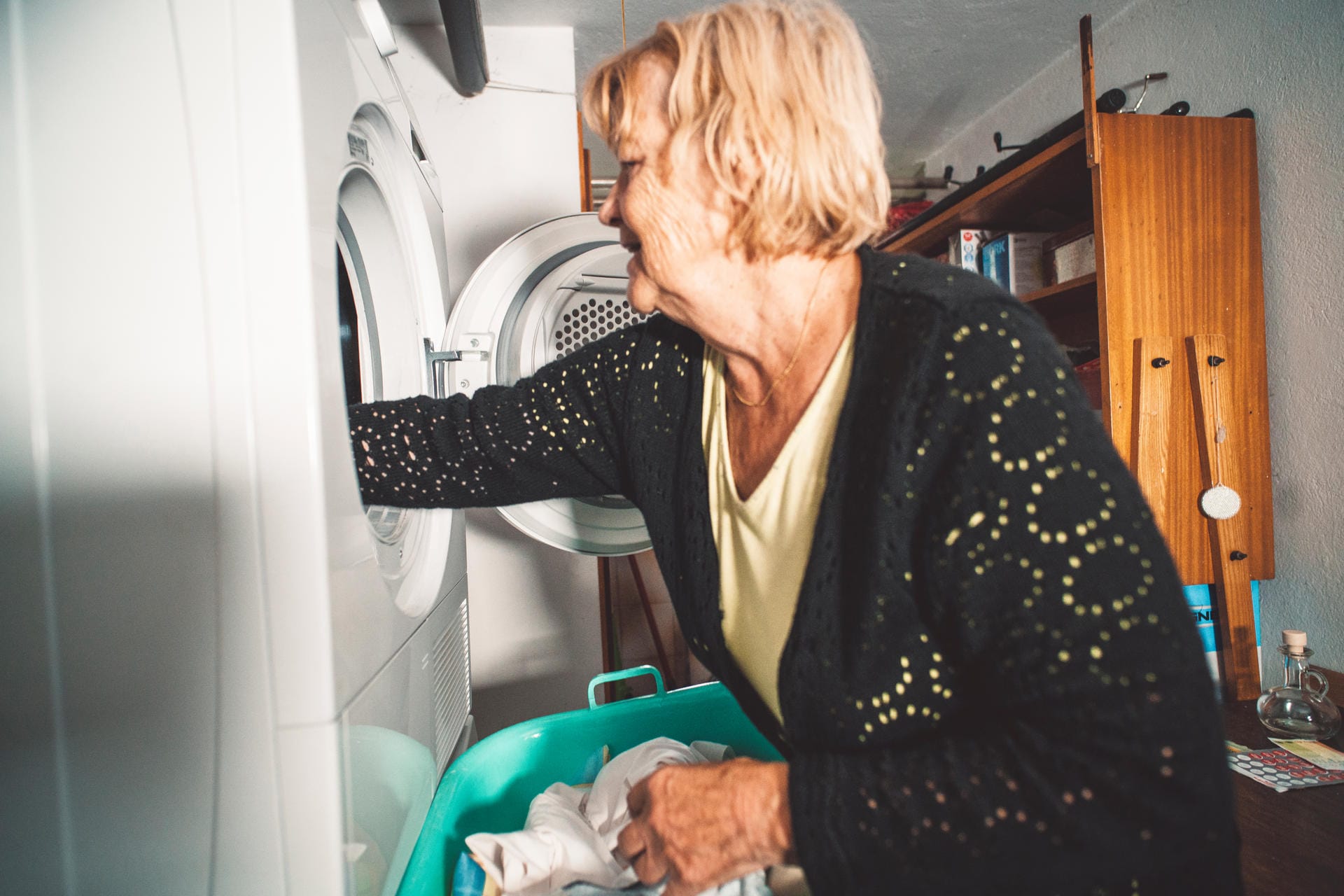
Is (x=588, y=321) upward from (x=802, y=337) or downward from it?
upward

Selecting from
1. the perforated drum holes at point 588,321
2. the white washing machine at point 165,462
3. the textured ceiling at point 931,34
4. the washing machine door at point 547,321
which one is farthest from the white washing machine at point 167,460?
the textured ceiling at point 931,34

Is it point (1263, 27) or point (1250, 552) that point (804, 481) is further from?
point (1263, 27)

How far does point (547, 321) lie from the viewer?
1328 millimetres

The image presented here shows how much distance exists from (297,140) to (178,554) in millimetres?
341

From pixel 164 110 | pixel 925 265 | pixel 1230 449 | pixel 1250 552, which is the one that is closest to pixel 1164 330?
pixel 1230 449

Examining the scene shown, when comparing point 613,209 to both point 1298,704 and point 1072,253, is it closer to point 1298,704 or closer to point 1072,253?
point 1072,253

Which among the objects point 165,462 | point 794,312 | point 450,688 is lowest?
point 450,688

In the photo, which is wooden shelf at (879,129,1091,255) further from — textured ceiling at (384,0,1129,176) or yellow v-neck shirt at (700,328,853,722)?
yellow v-neck shirt at (700,328,853,722)

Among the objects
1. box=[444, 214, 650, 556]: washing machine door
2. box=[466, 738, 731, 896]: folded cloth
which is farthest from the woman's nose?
box=[466, 738, 731, 896]: folded cloth

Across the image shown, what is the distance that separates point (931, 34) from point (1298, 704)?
72.5 inches

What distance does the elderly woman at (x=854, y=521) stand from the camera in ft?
1.52

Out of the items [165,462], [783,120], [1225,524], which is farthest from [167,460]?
[1225,524]

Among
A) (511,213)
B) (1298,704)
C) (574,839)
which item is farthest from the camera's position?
(511,213)

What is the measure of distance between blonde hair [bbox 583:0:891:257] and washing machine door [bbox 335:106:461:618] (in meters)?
0.43
